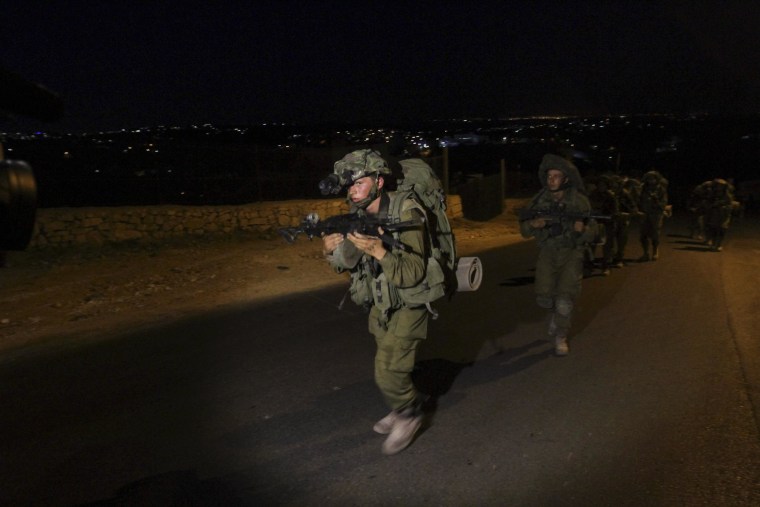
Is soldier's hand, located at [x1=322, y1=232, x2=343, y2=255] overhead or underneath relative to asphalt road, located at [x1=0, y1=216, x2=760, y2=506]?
overhead

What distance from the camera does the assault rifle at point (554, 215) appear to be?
502 cm

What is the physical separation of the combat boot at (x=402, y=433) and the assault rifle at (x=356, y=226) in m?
1.18

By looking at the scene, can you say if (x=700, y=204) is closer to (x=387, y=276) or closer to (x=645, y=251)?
(x=645, y=251)

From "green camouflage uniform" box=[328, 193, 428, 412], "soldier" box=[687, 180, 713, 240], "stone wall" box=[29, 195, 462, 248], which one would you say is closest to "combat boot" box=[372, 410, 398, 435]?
"green camouflage uniform" box=[328, 193, 428, 412]

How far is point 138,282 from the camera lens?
847 cm

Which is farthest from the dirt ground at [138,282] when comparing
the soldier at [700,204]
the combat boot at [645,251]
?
the soldier at [700,204]

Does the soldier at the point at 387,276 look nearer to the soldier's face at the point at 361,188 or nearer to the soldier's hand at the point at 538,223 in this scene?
the soldier's face at the point at 361,188

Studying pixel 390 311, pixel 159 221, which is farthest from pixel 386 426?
pixel 159 221

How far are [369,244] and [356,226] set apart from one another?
0.15 meters

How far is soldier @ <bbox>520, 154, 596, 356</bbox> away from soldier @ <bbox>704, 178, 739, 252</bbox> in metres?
7.33

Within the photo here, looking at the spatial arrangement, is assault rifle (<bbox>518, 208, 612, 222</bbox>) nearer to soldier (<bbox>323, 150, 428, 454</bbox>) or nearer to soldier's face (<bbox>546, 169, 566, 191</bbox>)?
soldier's face (<bbox>546, 169, 566, 191</bbox>)

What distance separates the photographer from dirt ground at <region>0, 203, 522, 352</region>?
6617 mm

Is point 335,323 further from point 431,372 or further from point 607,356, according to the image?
point 607,356

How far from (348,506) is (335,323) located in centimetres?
338
